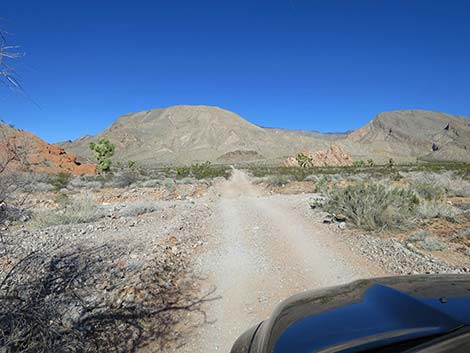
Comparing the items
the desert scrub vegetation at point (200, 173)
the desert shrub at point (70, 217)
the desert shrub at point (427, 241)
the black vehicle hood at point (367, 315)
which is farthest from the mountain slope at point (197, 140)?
the black vehicle hood at point (367, 315)

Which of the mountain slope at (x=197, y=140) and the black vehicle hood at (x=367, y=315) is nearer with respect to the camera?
the black vehicle hood at (x=367, y=315)

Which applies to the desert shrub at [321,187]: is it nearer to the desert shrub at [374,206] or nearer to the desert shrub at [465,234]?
the desert shrub at [374,206]

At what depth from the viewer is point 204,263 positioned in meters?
6.29

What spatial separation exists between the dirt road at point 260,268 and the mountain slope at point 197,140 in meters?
118

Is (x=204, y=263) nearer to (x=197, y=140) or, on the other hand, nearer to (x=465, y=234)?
(x=465, y=234)

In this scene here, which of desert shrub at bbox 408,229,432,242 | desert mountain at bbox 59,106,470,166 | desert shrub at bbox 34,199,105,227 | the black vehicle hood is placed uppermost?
desert mountain at bbox 59,106,470,166

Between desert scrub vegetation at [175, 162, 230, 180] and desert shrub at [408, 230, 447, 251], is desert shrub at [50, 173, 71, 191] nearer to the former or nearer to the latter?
desert scrub vegetation at [175, 162, 230, 180]

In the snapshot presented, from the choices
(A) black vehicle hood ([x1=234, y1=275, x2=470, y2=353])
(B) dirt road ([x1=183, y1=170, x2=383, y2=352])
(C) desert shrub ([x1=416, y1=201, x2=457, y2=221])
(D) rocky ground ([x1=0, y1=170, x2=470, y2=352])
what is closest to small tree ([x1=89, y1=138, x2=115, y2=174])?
(D) rocky ground ([x1=0, y1=170, x2=470, y2=352])

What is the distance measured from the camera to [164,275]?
18.0 feet

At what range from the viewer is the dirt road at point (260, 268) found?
4168 mm

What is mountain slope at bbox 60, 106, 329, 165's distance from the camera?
456 feet

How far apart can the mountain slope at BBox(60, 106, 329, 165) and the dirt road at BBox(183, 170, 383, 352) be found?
11756 centimetres

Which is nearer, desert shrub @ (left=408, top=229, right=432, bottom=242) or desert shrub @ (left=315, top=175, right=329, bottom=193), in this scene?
desert shrub @ (left=408, top=229, right=432, bottom=242)

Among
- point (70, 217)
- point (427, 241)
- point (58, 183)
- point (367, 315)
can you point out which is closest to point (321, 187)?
point (427, 241)
